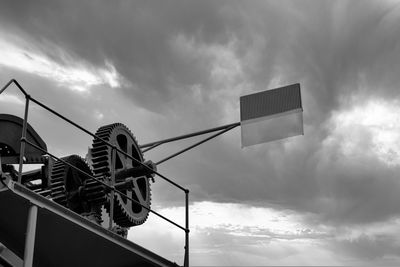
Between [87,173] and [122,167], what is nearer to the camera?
[87,173]

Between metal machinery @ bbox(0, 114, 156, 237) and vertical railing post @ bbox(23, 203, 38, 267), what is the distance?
1.32 m

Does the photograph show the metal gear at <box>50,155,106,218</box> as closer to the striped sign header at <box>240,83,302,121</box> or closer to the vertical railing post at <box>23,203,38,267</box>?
the vertical railing post at <box>23,203,38,267</box>

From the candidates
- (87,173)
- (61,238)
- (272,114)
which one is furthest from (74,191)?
(272,114)

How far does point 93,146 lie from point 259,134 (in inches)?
199

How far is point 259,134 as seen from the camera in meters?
17.6

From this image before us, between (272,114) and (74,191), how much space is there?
6.43 meters

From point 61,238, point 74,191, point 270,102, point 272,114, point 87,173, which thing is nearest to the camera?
point 61,238

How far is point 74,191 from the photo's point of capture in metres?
12.7

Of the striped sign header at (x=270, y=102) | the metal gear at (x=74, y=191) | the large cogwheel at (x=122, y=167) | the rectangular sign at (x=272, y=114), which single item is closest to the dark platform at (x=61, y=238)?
the metal gear at (x=74, y=191)

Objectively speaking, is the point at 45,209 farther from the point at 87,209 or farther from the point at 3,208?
the point at 87,209

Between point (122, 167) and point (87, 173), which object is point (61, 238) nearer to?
point (87, 173)

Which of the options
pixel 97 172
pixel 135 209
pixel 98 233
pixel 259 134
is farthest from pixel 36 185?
pixel 259 134

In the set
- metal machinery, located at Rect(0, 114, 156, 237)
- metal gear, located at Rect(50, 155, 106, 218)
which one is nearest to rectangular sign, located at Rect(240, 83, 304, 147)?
metal machinery, located at Rect(0, 114, 156, 237)

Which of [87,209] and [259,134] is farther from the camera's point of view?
[259,134]
